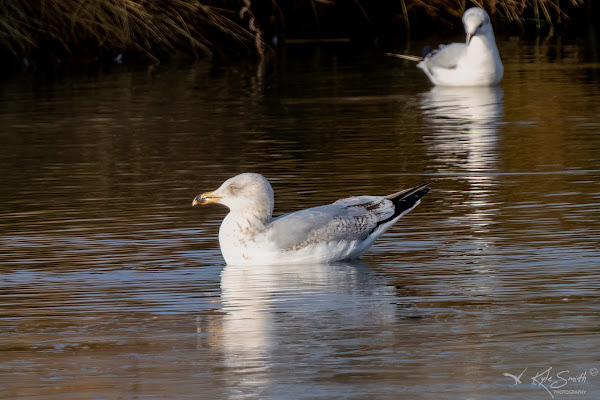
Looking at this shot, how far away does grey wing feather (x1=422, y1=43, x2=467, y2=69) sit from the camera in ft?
58.9

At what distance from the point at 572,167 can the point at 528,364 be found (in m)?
5.83

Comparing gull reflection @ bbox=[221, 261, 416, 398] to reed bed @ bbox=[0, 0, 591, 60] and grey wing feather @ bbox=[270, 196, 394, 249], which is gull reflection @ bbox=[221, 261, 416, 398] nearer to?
grey wing feather @ bbox=[270, 196, 394, 249]

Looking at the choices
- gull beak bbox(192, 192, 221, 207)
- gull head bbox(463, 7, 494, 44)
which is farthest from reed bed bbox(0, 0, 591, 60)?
gull beak bbox(192, 192, 221, 207)

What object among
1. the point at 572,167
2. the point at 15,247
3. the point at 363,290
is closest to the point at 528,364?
the point at 363,290

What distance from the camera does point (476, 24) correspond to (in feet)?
58.2

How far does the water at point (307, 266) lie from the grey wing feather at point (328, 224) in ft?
0.57

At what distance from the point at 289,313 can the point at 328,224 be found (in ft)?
4.07

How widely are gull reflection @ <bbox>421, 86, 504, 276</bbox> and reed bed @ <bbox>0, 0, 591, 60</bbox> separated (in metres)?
5.92

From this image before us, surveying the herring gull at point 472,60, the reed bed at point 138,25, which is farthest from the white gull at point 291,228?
the reed bed at point 138,25

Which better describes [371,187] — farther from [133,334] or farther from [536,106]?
[536,106]

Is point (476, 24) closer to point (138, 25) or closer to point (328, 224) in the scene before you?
point (138, 25)

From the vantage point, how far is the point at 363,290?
23.2ft

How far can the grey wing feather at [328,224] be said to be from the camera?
7.66 meters
